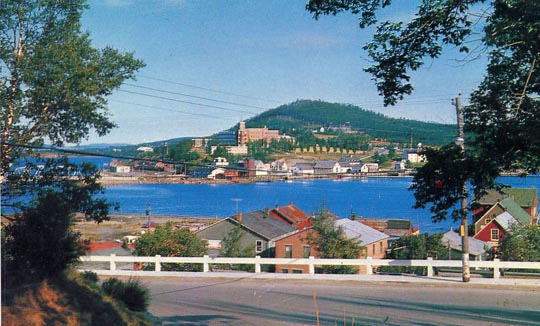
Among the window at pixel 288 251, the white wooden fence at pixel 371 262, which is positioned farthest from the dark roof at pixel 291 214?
the white wooden fence at pixel 371 262

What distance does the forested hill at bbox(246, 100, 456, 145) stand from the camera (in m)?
13.1

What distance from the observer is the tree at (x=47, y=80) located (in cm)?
977

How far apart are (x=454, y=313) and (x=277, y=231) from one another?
25017mm

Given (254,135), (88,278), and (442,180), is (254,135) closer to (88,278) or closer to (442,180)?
(88,278)

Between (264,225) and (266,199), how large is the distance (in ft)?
75.6

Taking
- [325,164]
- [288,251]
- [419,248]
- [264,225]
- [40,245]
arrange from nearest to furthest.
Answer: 1. [40,245]
2. [419,248]
3. [325,164]
4. [288,251]
5. [264,225]

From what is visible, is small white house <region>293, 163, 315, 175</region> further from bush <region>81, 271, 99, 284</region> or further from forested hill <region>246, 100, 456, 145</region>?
Result: bush <region>81, 271, 99, 284</region>

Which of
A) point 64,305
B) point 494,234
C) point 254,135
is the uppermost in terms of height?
point 254,135

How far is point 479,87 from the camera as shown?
5094 mm

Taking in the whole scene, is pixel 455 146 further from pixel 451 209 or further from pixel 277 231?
pixel 277 231

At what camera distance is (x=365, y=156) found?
69.7ft

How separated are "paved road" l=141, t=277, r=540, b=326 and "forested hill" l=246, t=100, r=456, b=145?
287 cm

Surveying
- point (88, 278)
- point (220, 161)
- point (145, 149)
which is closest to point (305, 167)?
point (220, 161)

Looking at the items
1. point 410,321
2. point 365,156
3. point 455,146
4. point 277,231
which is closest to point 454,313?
point 410,321
